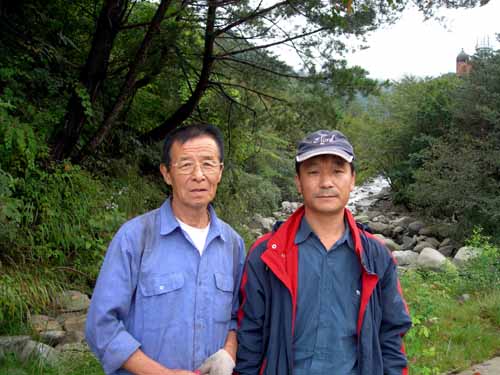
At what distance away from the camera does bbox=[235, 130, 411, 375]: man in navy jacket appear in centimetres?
195

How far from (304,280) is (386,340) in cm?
40

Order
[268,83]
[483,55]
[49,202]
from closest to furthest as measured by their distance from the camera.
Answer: [49,202] < [268,83] < [483,55]

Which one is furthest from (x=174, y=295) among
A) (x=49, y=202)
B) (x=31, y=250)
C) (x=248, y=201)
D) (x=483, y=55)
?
(x=483, y=55)

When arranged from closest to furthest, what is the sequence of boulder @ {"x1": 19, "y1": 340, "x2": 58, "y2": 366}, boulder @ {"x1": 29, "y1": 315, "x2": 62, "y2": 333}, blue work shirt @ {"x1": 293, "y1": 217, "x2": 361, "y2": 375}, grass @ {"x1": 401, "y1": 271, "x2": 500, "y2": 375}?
blue work shirt @ {"x1": 293, "y1": 217, "x2": 361, "y2": 375}
boulder @ {"x1": 19, "y1": 340, "x2": 58, "y2": 366}
grass @ {"x1": 401, "y1": 271, "x2": 500, "y2": 375}
boulder @ {"x1": 29, "y1": 315, "x2": 62, "y2": 333}

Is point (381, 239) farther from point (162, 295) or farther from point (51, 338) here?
point (51, 338)

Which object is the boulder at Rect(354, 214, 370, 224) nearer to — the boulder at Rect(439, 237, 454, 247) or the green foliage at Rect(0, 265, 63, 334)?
the boulder at Rect(439, 237, 454, 247)

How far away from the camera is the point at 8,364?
3.64 m

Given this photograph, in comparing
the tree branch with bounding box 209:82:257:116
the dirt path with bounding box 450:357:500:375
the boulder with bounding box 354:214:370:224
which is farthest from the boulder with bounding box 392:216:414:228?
the dirt path with bounding box 450:357:500:375

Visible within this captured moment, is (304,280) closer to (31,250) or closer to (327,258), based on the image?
(327,258)

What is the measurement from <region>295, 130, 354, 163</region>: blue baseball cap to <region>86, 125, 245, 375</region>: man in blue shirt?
1.11 feet

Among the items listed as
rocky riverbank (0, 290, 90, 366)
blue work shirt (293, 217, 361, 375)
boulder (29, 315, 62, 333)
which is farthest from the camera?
boulder (29, 315, 62, 333)

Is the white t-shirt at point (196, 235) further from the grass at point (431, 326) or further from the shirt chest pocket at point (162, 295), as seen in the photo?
the grass at point (431, 326)

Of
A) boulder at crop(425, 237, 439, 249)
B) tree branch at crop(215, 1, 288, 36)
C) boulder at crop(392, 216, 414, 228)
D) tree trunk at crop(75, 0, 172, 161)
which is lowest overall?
boulder at crop(425, 237, 439, 249)

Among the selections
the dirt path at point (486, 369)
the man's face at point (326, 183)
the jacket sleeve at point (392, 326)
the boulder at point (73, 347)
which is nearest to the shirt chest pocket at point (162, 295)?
the man's face at point (326, 183)
